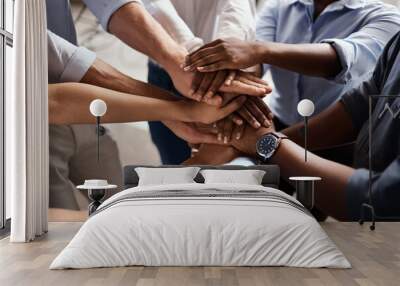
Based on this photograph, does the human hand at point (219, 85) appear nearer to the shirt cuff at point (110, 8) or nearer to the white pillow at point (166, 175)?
the white pillow at point (166, 175)

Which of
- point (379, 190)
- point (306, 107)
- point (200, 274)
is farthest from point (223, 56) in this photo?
point (200, 274)

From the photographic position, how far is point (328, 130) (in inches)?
276

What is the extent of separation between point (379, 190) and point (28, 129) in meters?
3.88

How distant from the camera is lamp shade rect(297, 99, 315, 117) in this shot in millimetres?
6797

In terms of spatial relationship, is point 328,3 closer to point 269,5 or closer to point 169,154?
point 269,5

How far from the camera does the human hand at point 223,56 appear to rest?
22.7ft

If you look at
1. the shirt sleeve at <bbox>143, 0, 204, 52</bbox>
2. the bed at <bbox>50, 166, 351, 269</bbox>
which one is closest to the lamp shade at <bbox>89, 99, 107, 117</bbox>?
the shirt sleeve at <bbox>143, 0, 204, 52</bbox>

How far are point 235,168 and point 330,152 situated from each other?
1132 mm

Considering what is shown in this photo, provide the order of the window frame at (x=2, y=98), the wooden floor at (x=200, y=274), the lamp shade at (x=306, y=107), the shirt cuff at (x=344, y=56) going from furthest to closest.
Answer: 1. the shirt cuff at (x=344, y=56)
2. the lamp shade at (x=306, y=107)
3. the window frame at (x=2, y=98)
4. the wooden floor at (x=200, y=274)

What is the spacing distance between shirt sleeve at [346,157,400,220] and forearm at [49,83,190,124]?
205 centimetres

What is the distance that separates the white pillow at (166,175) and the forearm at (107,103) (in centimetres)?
67

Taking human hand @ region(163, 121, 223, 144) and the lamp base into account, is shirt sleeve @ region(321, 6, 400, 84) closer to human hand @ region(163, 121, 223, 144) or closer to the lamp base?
the lamp base

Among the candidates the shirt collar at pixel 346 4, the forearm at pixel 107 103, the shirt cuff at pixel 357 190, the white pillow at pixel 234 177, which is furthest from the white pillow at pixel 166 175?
the shirt collar at pixel 346 4

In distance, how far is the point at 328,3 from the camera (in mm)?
7047
